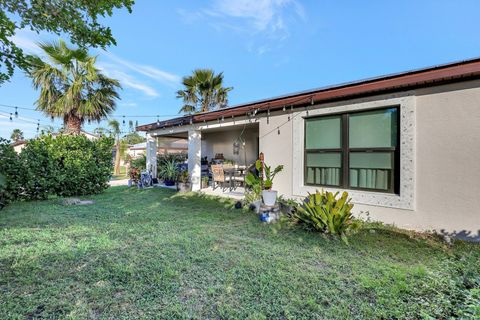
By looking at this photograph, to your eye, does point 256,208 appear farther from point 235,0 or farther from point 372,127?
point 235,0

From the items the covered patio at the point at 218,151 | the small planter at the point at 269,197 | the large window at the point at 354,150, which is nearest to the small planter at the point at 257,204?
the small planter at the point at 269,197

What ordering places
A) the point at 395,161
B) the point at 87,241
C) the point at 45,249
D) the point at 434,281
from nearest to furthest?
the point at 434,281
the point at 45,249
the point at 87,241
the point at 395,161

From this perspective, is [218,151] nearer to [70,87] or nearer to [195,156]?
[195,156]

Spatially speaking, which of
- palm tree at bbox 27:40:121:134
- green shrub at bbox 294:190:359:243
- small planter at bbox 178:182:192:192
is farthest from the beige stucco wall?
palm tree at bbox 27:40:121:134

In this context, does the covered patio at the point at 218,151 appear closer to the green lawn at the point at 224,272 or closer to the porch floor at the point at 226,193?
the porch floor at the point at 226,193

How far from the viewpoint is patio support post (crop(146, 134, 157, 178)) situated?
40.1 feet

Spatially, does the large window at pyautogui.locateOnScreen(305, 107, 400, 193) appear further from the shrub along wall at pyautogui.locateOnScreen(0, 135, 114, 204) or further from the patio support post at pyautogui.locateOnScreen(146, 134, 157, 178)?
the patio support post at pyautogui.locateOnScreen(146, 134, 157, 178)

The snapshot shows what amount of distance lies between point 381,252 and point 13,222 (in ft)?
24.8

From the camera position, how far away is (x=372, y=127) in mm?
5281

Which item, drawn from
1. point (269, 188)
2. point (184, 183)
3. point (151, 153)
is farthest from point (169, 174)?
point (269, 188)

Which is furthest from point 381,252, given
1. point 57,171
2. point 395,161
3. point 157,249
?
point 57,171

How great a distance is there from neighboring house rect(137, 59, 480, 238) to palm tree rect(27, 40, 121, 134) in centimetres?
763

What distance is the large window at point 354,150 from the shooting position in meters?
5.06

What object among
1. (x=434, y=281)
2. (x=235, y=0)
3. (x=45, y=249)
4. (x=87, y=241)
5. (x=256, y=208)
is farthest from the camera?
(x=235, y=0)
